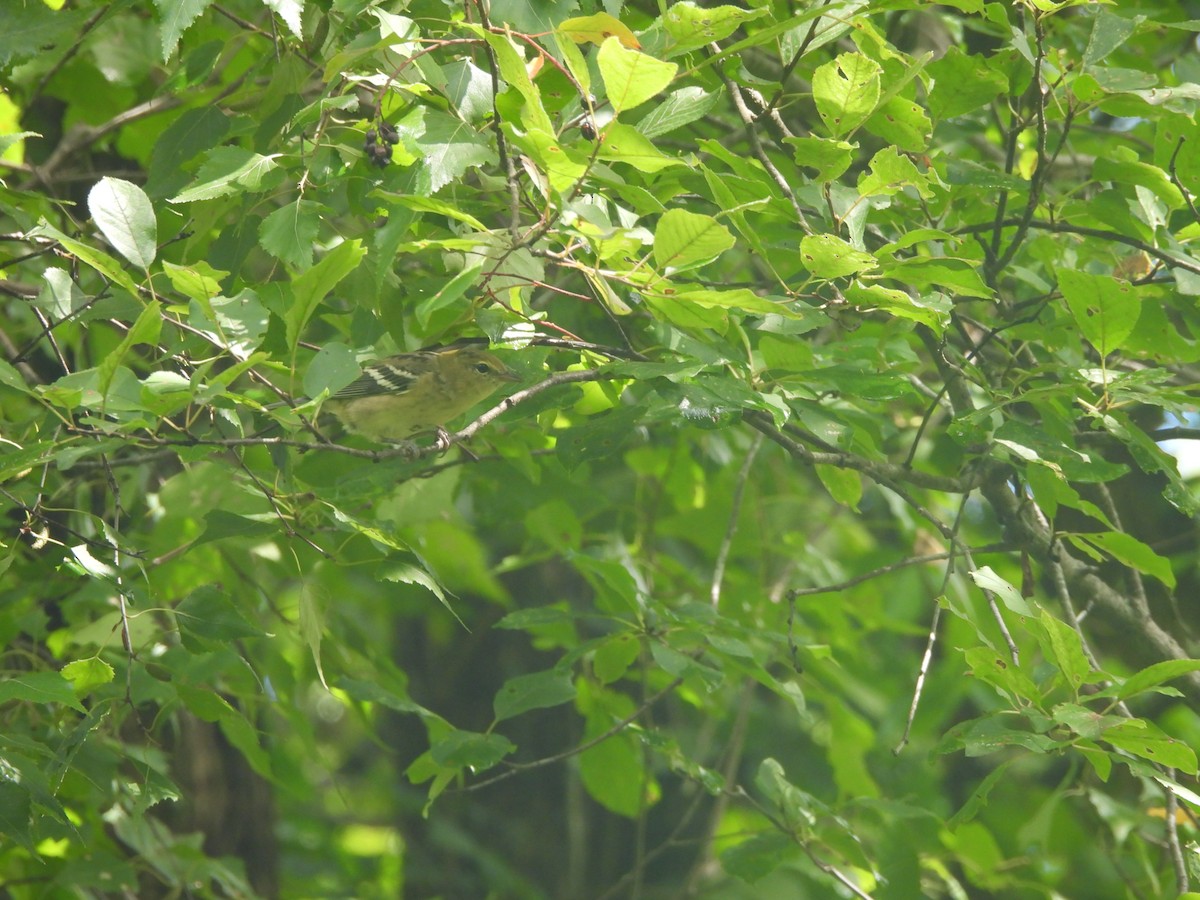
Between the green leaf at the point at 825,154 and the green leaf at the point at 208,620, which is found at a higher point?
the green leaf at the point at 825,154

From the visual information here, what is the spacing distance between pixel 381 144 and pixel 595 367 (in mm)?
820

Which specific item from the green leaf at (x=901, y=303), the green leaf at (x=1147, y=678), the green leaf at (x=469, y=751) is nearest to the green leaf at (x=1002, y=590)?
the green leaf at (x=1147, y=678)

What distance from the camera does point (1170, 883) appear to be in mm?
4848

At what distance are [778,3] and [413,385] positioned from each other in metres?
2.12

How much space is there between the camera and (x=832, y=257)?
2.44 meters

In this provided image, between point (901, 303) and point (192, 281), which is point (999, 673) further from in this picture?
point (192, 281)

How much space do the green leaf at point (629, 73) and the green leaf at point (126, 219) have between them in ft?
3.51

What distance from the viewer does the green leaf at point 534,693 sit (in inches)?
140

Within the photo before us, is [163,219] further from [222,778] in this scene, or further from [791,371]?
[222,778]

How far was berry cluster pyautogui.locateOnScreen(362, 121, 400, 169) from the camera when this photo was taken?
274 cm

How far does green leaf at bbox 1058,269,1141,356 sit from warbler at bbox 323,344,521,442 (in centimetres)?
246

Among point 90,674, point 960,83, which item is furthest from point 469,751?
point 960,83

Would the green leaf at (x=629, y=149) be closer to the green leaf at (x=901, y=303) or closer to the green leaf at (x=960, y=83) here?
the green leaf at (x=901, y=303)

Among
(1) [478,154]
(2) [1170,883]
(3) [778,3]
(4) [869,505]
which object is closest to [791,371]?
(1) [478,154]
